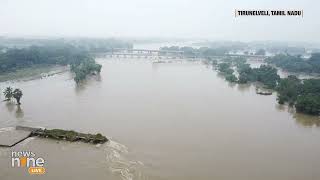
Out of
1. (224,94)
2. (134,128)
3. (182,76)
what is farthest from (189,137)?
(182,76)

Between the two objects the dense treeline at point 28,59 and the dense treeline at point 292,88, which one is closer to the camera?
the dense treeline at point 292,88

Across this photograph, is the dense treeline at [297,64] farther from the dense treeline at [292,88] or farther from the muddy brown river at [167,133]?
the muddy brown river at [167,133]

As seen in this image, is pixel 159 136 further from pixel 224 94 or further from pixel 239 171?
pixel 224 94

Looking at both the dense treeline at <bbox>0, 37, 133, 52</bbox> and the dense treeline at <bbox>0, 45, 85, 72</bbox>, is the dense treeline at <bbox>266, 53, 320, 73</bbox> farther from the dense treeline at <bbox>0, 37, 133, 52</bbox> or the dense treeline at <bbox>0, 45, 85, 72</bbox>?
the dense treeline at <bbox>0, 37, 133, 52</bbox>

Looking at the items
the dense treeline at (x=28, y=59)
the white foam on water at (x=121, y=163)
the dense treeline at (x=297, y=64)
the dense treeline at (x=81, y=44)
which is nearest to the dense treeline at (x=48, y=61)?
the dense treeline at (x=28, y=59)

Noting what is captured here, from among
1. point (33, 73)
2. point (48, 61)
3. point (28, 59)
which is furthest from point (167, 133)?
point (48, 61)

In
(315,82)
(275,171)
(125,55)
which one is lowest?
(275,171)

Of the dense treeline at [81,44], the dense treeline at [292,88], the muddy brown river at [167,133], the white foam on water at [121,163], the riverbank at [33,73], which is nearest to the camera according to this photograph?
the white foam on water at [121,163]
